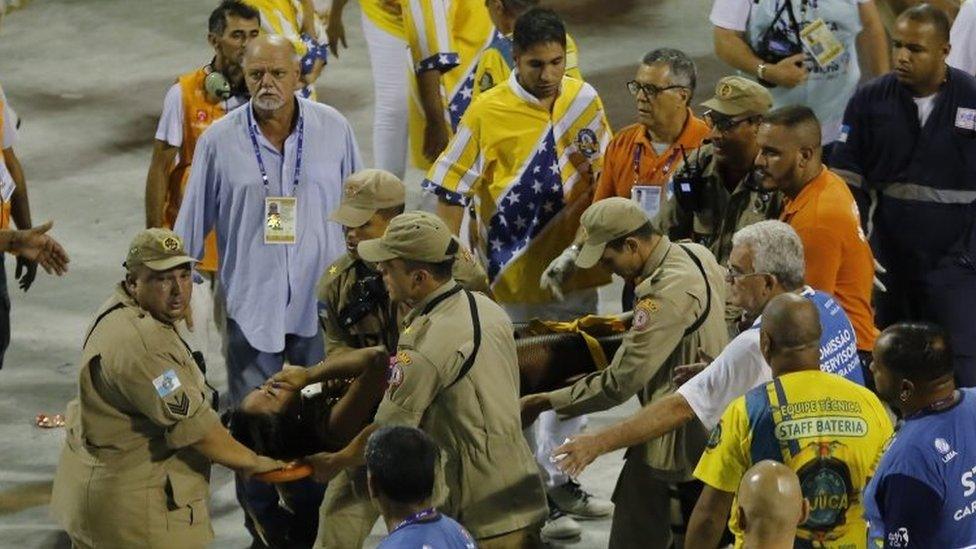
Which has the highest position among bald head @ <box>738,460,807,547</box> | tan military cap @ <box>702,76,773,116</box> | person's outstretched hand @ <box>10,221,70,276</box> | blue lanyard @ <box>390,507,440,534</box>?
bald head @ <box>738,460,807,547</box>

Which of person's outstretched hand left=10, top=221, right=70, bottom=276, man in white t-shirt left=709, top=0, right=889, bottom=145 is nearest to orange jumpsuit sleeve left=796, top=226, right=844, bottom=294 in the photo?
man in white t-shirt left=709, top=0, right=889, bottom=145

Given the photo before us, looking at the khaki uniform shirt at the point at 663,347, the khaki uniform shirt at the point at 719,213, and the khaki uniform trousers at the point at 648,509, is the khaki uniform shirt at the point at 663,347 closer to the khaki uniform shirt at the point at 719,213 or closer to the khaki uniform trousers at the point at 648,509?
the khaki uniform trousers at the point at 648,509

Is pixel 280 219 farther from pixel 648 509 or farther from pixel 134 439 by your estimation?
pixel 648 509

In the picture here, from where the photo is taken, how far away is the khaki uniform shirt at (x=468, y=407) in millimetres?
6293

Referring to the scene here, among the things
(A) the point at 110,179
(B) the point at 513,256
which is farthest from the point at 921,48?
(A) the point at 110,179

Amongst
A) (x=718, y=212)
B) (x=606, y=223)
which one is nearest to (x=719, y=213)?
(x=718, y=212)

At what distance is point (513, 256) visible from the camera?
8406 millimetres

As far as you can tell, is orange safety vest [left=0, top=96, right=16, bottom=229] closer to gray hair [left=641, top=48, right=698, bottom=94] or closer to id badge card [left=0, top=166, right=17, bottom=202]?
id badge card [left=0, top=166, right=17, bottom=202]

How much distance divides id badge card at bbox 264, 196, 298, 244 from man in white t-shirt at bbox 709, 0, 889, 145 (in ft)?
7.78

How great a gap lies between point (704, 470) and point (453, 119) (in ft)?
15.7

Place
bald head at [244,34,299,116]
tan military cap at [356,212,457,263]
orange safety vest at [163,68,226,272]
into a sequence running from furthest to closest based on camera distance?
orange safety vest at [163,68,226,272] → bald head at [244,34,299,116] → tan military cap at [356,212,457,263]

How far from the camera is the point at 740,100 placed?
762 cm

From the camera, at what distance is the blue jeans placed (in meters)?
7.70

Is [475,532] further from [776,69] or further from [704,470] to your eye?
[776,69]
